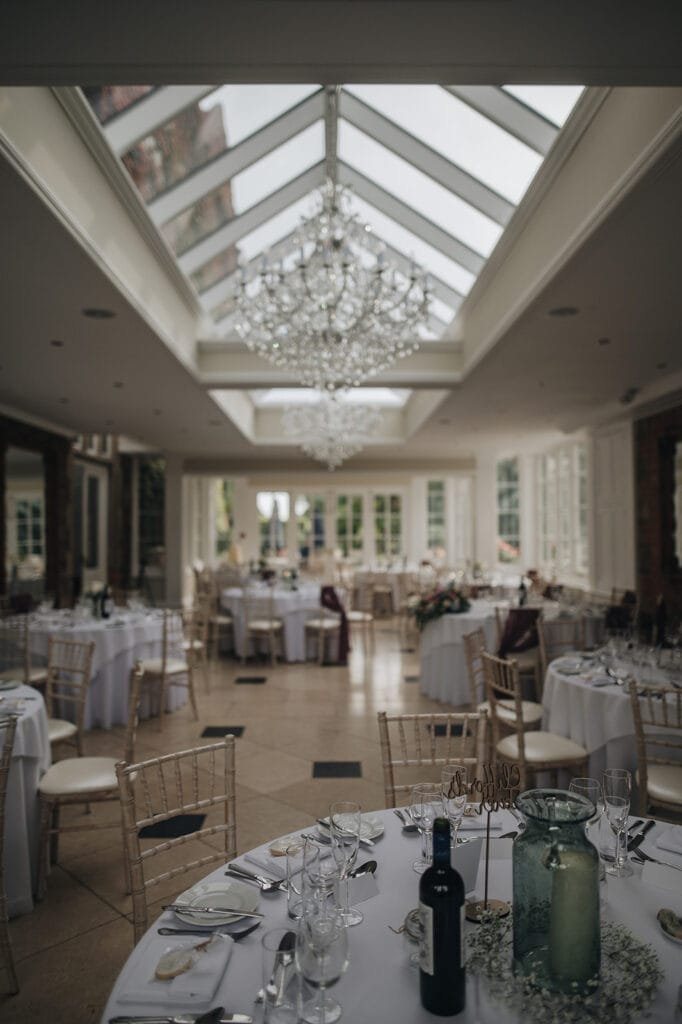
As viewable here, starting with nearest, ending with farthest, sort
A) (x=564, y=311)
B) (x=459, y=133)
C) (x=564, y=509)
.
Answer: (x=459, y=133) → (x=564, y=311) → (x=564, y=509)

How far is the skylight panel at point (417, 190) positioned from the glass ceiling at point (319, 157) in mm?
12

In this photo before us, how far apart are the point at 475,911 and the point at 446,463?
12.8 m

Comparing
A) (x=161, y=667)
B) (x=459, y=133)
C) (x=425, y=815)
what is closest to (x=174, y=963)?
(x=425, y=815)

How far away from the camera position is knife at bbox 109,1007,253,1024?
3.78 feet

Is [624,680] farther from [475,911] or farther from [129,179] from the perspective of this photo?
[129,179]

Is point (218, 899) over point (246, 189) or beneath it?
beneath

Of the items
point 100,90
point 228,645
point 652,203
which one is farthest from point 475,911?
point 228,645

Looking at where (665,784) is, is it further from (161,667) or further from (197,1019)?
(161,667)

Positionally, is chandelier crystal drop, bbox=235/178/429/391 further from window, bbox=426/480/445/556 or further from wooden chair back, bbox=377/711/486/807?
window, bbox=426/480/445/556

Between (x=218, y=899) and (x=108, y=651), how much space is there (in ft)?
15.0

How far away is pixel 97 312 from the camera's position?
4918 mm

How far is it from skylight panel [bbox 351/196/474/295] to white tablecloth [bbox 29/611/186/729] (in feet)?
14.3

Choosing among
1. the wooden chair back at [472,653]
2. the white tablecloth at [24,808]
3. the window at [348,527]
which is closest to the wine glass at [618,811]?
the wooden chair back at [472,653]

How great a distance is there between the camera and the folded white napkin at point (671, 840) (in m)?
1.81
